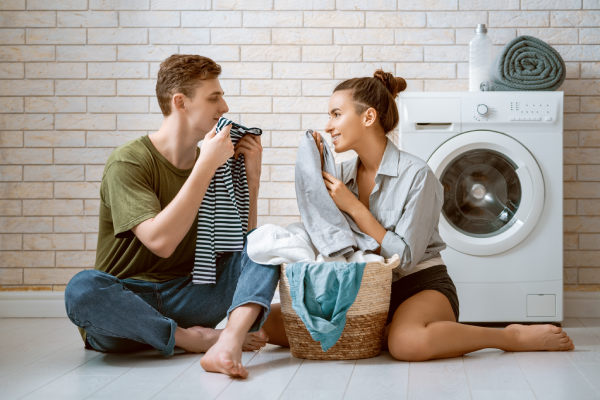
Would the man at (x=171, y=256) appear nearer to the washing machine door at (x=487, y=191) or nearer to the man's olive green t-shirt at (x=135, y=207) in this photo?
the man's olive green t-shirt at (x=135, y=207)

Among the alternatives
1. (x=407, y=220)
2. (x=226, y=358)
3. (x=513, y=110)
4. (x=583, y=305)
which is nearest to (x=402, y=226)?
(x=407, y=220)

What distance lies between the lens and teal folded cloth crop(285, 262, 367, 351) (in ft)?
5.19

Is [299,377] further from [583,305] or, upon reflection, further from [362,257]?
[583,305]

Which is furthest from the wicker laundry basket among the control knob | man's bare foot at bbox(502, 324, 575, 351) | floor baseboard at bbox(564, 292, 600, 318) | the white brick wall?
floor baseboard at bbox(564, 292, 600, 318)

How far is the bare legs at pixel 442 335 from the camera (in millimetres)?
1653

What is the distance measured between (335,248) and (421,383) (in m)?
0.43

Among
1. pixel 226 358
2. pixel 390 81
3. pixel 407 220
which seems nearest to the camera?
pixel 226 358

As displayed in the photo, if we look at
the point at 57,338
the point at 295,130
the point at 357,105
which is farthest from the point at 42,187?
the point at 357,105

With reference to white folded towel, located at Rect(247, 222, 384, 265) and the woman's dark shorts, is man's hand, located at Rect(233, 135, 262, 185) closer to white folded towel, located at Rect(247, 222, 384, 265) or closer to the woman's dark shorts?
white folded towel, located at Rect(247, 222, 384, 265)

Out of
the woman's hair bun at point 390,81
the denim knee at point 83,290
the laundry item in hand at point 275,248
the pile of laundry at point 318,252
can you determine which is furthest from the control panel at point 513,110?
the denim knee at point 83,290

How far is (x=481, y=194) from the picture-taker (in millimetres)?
2318

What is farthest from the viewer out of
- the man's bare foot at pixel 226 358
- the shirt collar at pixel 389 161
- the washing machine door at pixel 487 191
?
the washing machine door at pixel 487 191

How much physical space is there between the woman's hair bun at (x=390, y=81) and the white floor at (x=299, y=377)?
2.77 feet

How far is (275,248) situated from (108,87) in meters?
1.46
